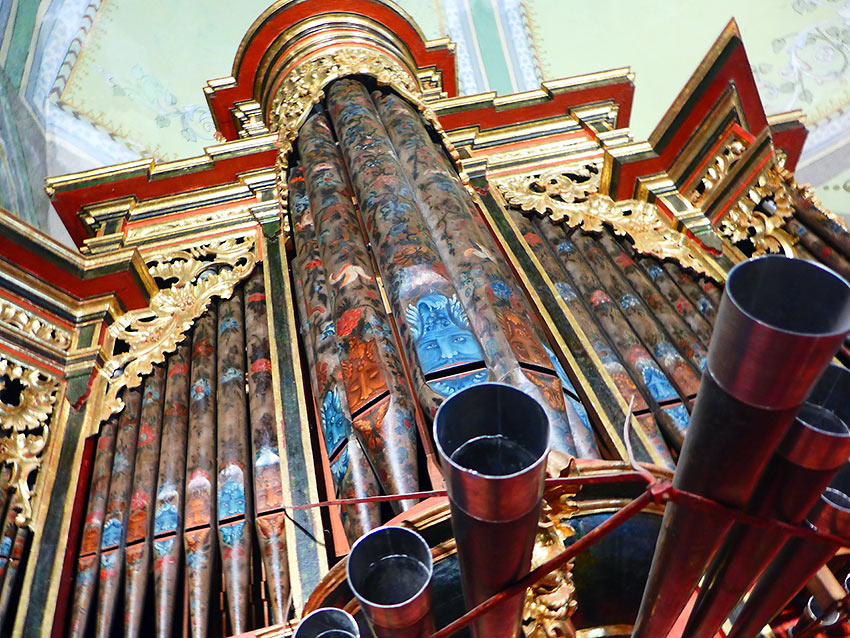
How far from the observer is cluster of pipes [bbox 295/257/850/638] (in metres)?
0.60

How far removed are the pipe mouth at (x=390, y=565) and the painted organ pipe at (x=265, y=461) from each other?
137 cm

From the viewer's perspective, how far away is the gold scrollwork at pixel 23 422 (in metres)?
2.72

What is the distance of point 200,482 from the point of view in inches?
103

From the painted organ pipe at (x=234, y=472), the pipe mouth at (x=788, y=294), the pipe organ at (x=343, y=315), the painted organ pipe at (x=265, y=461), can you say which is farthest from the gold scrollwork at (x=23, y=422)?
the pipe mouth at (x=788, y=294)

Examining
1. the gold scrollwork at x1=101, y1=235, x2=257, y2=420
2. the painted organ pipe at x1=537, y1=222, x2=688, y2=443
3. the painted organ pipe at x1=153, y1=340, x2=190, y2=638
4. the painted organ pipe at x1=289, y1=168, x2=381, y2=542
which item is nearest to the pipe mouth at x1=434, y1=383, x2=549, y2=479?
the painted organ pipe at x1=289, y1=168, x2=381, y2=542

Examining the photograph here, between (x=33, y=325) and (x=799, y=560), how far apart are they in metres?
3.33

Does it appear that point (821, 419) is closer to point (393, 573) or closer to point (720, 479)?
point (720, 479)

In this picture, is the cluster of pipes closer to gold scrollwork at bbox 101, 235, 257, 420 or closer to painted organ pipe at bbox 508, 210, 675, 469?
painted organ pipe at bbox 508, 210, 675, 469

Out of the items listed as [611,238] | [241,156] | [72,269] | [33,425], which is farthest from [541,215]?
[33,425]

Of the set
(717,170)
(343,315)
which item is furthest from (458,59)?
(343,315)

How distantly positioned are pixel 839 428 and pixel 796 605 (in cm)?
131

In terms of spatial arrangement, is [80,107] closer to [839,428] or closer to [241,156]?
[241,156]

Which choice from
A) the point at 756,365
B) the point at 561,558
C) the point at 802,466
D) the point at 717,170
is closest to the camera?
the point at 756,365

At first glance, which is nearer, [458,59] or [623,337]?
[623,337]
